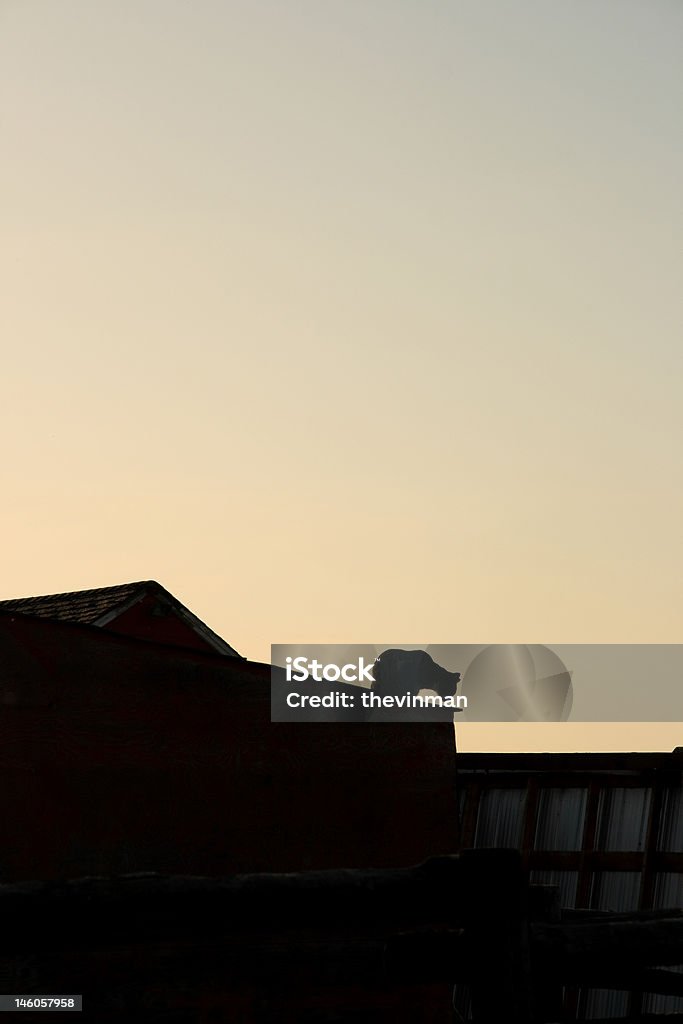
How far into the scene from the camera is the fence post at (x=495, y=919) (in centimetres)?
364

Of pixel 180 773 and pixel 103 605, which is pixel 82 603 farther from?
pixel 180 773

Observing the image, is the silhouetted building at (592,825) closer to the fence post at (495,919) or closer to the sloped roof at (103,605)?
the sloped roof at (103,605)

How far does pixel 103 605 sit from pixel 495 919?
11464mm

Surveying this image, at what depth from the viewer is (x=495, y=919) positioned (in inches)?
145

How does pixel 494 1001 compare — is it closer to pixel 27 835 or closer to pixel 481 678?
pixel 27 835

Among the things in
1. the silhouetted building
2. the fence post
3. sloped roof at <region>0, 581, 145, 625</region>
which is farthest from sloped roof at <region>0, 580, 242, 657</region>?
the fence post

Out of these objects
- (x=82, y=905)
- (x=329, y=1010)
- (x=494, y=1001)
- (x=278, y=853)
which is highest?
(x=82, y=905)

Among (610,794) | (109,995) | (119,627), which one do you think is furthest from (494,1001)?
(119,627)

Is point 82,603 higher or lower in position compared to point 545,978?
higher

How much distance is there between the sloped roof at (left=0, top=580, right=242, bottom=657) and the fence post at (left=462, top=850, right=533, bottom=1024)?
404 inches

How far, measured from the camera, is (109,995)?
711cm

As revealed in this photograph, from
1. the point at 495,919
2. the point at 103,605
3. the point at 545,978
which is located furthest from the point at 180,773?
the point at 103,605

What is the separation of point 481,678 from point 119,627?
5.00 m

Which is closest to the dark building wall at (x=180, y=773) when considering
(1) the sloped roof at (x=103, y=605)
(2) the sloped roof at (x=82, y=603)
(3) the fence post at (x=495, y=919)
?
(3) the fence post at (x=495, y=919)
